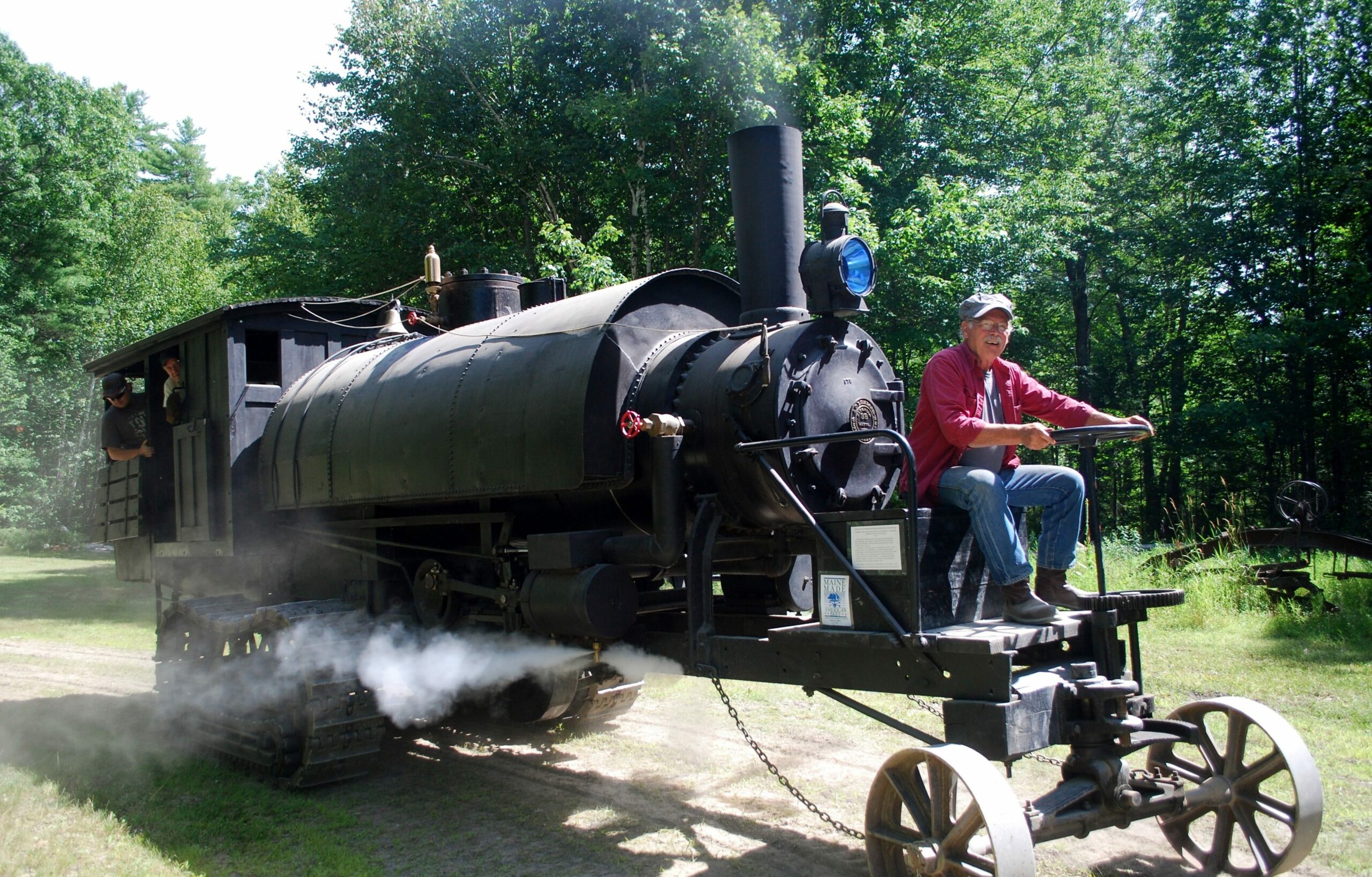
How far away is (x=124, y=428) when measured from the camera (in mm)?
8516

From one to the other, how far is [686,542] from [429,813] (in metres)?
2.16

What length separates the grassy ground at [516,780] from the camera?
4883 mm

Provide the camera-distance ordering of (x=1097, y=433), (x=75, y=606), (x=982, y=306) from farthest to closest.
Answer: (x=75, y=606)
(x=982, y=306)
(x=1097, y=433)

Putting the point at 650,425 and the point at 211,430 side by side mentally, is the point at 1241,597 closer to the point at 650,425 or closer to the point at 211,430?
the point at 650,425

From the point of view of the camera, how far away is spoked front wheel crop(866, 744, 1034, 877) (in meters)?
3.42

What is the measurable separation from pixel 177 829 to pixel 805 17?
14.2 meters

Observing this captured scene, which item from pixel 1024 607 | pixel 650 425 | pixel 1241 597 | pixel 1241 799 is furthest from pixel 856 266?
pixel 1241 597

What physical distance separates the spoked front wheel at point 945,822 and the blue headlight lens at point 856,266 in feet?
6.98

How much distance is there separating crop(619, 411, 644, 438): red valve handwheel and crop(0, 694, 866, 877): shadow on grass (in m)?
1.93

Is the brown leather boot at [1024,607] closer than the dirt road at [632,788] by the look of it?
Yes

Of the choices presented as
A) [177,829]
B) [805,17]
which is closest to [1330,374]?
[805,17]

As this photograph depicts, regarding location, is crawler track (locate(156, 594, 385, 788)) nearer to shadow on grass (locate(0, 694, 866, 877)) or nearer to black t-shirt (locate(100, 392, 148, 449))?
shadow on grass (locate(0, 694, 866, 877))

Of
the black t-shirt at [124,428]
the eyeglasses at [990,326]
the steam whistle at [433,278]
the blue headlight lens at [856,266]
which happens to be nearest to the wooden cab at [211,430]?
the black t-shirt at [124,428]

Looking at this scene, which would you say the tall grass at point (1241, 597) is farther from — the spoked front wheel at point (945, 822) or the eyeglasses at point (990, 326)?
the spoked front wheel at point (945, 822)
